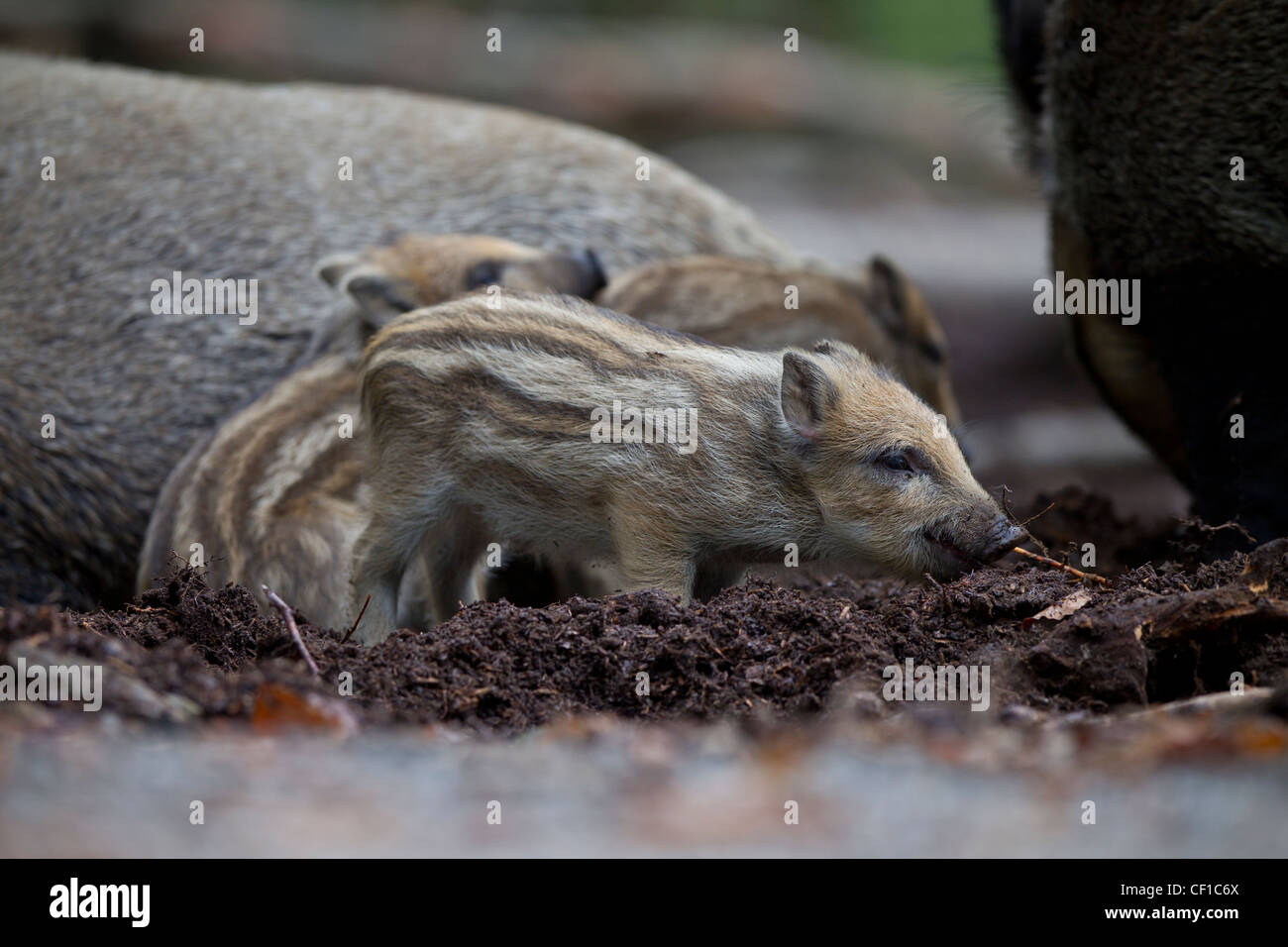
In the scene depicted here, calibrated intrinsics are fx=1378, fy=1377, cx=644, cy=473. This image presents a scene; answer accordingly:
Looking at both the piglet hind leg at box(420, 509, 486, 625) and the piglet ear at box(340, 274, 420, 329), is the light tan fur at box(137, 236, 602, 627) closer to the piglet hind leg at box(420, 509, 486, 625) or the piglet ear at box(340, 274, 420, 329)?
the piglet ear at box(340, 274, 420, 329)

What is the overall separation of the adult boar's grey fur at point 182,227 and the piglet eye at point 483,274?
67 centimetres

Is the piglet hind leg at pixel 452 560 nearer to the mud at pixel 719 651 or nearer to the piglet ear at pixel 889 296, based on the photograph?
the mud at pixel 719 651

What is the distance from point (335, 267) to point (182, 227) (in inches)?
32.0

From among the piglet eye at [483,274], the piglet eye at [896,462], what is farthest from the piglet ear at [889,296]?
the piglet eye at [896,462]

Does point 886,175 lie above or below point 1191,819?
above

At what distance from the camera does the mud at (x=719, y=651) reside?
2.37 metres

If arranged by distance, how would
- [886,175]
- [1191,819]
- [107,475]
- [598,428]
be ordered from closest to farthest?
[1191,819]
[598,428]
[107,475]
[886,175]

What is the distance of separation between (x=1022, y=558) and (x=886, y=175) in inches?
437

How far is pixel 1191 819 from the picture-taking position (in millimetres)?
1598

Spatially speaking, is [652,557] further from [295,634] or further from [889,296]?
[889,296]
